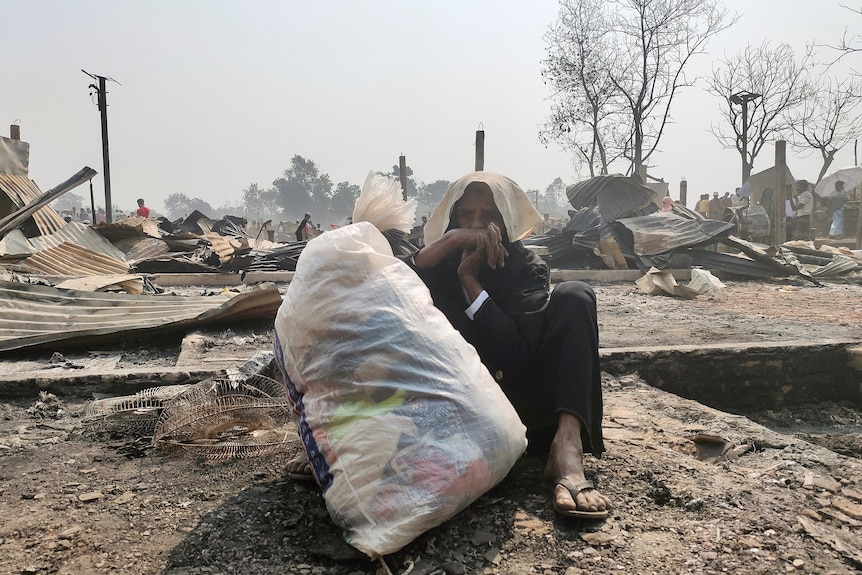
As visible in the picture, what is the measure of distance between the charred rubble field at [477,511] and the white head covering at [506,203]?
2.56 ft

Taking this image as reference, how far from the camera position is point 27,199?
862cm

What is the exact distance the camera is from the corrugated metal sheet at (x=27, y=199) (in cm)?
799

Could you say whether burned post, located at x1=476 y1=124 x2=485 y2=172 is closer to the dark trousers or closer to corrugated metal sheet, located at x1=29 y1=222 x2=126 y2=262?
corrugated metal sheet, located at x1=29 y1=222 x2=126 y2=262

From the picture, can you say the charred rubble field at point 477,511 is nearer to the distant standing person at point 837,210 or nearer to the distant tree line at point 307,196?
the distant standing person at point 837,210

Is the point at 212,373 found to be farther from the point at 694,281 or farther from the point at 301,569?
the point at 694,281

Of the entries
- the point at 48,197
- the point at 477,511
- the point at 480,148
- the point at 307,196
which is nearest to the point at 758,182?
the point at 480,148

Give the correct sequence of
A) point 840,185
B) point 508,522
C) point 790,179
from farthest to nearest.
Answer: point 790,179 < point 840,185 < point 508,522

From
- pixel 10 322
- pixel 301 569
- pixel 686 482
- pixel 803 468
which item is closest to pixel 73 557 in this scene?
pixel 301 569

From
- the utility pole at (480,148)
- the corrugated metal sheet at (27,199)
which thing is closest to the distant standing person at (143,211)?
the corrugated metal sheet at (27,199)

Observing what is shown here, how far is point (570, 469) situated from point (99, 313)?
11.0ft

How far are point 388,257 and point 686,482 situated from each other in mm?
1060

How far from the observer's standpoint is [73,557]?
1.24m

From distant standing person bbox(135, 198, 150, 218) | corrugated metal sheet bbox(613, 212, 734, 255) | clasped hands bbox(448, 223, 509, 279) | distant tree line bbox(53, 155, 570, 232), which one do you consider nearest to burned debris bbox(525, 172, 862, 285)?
corrugated metal sheet bbox(613, 212, 734, 255)

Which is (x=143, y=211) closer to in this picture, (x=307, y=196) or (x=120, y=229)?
(x=120, y=229)
